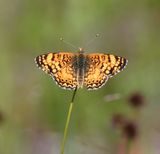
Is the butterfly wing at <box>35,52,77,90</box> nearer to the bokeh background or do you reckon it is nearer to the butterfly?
the butterfly

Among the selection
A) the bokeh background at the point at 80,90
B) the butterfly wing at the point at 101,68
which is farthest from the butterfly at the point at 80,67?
the bokeh background at the point at 80,90

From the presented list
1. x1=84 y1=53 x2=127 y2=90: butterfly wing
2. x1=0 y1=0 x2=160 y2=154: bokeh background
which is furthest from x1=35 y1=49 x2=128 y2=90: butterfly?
x1=0 y1=0 x2=160 y2=154: bokeh background

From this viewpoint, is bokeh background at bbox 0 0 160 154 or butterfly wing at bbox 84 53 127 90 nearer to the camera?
butterfly wing at bbox 84 53 127 90

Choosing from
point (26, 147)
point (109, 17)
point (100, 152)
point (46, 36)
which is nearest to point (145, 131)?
point (100, 152)

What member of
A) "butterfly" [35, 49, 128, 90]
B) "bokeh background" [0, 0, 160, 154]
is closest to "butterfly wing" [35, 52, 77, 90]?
"butterfly" [35, 49, 128, 90]

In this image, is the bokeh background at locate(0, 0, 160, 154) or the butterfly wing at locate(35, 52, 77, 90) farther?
the bokeh background at locate(0, 0, 160, 154)

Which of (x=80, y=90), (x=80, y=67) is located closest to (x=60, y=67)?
(x=80, y=67)

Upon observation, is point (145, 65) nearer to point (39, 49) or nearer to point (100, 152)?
point (39, 49)
